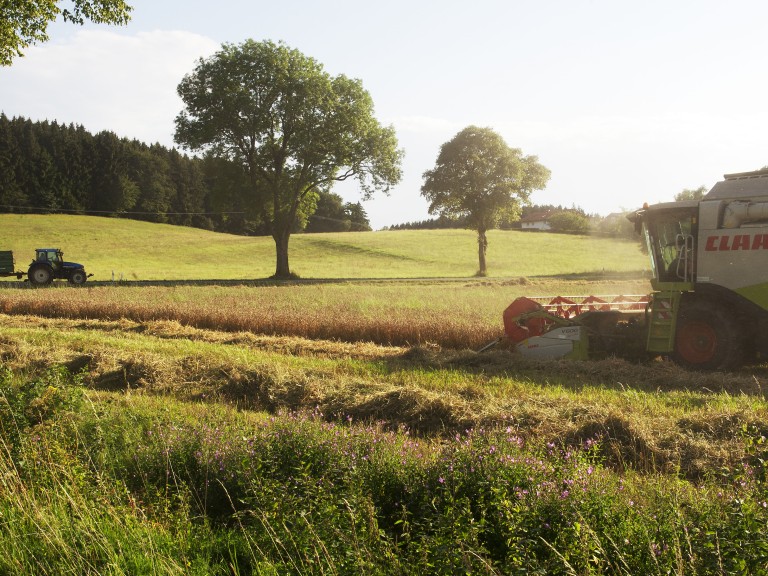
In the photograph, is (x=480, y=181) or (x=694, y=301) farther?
(x=480, y=181)

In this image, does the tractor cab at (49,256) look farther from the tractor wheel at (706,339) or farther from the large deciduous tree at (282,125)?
the tractor wheel at (706,339)

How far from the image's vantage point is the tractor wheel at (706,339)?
1086 centimetres

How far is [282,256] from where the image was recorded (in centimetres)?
4453

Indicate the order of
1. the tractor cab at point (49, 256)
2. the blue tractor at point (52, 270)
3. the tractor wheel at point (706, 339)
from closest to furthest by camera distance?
the tractor wheel at point (706, 339) → the blue tractor at point (52, 270) → the tractor cab at point (49, 256)

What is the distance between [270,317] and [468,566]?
549 inches

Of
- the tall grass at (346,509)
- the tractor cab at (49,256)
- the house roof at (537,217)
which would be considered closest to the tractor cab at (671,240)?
the tall grass at (346,509)

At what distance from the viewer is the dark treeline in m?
84.8

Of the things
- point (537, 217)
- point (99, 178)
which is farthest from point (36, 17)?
point (537, 217)

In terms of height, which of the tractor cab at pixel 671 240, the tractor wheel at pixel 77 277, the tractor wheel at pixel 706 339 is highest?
the tractor cab at pixel 671 240

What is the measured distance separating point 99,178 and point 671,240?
92.5 metres

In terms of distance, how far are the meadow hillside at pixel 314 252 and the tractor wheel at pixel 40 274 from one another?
27.3 ft

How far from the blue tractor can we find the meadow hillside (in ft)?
24.4

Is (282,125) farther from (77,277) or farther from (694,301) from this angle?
(694,301)

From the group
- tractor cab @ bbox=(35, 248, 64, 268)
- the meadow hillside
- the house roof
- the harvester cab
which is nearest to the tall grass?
the harvester cab
